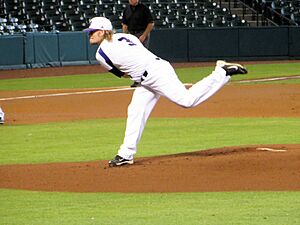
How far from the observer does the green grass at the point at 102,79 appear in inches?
1059

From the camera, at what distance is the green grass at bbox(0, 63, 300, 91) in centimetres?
2689

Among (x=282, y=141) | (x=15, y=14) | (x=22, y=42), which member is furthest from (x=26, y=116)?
(x=15, y=14)

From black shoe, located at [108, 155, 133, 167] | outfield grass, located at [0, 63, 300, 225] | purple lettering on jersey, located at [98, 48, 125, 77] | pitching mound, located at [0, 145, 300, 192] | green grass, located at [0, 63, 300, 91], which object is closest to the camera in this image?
outfield grass, located at [0, 63, 300, 225]

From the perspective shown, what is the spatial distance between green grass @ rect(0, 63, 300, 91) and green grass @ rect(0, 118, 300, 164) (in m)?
9.50

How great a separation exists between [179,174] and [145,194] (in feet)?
3.91

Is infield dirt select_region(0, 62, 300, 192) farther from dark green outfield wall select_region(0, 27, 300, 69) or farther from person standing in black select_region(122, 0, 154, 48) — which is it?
dark green outfield wall select_region(0, 27, 300, 69)

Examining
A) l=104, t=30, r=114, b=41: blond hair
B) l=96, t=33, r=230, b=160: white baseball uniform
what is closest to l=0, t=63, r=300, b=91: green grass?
l=96, t=33, r=230, b=160: white baseball uniform

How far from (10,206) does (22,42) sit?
895 inches

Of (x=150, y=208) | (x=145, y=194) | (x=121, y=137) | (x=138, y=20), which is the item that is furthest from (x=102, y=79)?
(x=150, y=208)

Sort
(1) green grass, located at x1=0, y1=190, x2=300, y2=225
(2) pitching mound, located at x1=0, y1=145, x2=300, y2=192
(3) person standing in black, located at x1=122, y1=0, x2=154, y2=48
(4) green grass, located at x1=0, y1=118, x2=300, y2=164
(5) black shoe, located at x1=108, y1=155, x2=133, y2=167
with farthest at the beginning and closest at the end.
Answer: (3) person standing in black, located at x1=122, y1=0, x2=154, y2=48
(4) green grass, located at x1=0, y1=118, x2=300, y2=164
(5) black shoe, located at x1=108, y1=155, x2=133, y2=167
(2) pitching mound, located at x1=0, y1=145, x2=300, y2=192
(1) green grass, located at x1=0, y1=190, x2=300, y2=225

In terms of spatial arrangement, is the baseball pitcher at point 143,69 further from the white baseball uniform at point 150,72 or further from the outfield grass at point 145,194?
the outfield grass at point 145,194

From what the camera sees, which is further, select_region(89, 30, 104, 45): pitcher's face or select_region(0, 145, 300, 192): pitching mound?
select_region(89, 30, 104, 45): pitcher's face

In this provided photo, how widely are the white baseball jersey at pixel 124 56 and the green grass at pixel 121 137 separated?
1.81 meters

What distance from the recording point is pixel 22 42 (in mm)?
31312
